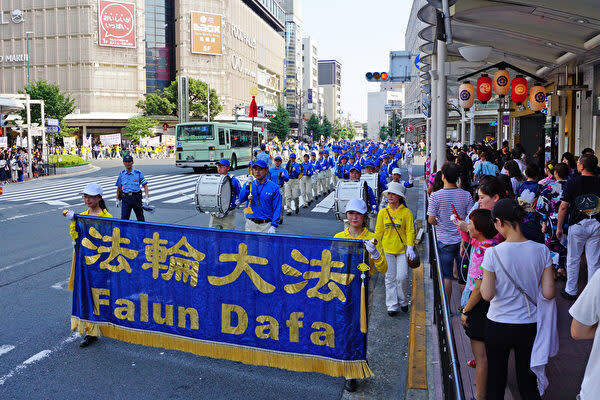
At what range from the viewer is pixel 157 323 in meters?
5.43

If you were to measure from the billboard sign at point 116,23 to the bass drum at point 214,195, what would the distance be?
71.9m

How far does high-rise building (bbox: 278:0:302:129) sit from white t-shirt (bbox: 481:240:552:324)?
130268 millimetres

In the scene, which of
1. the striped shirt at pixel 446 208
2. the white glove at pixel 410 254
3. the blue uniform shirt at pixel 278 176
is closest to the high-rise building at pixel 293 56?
the blue uniform shirt at pixel 278 176

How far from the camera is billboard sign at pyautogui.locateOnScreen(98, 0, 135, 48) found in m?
72.5

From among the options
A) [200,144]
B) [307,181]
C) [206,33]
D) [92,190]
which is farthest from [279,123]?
[92,190]

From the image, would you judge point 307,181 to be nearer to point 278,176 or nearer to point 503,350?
point 278,176

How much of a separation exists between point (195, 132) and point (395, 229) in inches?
1080

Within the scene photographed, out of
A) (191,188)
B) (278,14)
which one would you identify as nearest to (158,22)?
(278,14)

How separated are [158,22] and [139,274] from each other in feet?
275

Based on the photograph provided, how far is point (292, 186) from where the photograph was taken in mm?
15922

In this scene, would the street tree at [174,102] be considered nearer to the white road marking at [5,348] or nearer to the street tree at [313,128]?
the street tree at [313,128]

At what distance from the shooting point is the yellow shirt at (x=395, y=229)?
21.4 ft

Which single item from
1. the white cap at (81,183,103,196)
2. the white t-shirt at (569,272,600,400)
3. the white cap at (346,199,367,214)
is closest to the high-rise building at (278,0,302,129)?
the white cap at (81,183,103,196)

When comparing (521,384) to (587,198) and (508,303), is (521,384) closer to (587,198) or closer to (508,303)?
(508,303)
